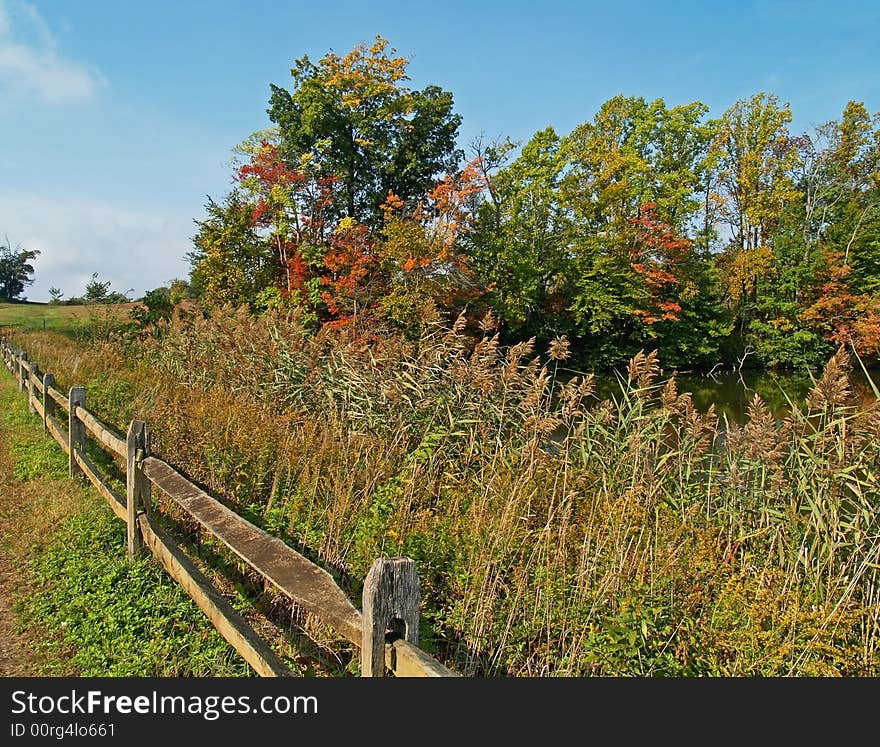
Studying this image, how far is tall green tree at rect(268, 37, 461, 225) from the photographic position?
28.5 meters

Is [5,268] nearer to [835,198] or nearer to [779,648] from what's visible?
[835,198]

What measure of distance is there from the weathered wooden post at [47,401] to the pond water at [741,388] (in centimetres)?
1429

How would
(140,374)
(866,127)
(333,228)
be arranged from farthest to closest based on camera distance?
(866,127)
(333,228)
(140,374)

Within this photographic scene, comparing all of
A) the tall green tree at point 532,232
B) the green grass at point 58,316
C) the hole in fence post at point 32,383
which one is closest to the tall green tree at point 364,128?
the tall green tree at point 532,232

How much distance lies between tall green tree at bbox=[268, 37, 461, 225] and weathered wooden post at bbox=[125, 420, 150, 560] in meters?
25.1

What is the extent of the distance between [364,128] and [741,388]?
20.8 meters

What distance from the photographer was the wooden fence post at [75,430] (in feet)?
21.6

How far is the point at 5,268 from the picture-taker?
73.5 metres

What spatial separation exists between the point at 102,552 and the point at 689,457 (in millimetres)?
4686

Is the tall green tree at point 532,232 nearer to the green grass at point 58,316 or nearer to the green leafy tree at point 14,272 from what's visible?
the green grass at point 58,316

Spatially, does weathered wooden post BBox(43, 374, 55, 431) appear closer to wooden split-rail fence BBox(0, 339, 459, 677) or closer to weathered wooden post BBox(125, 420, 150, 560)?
wooden split-rail fence BBox(0, 339, 459, 677)

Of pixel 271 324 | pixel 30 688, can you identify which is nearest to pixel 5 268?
pixel 271 324

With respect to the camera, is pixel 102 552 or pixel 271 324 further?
pixel 271 324

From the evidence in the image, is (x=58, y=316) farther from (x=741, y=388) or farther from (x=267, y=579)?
(x=267, y=579)
